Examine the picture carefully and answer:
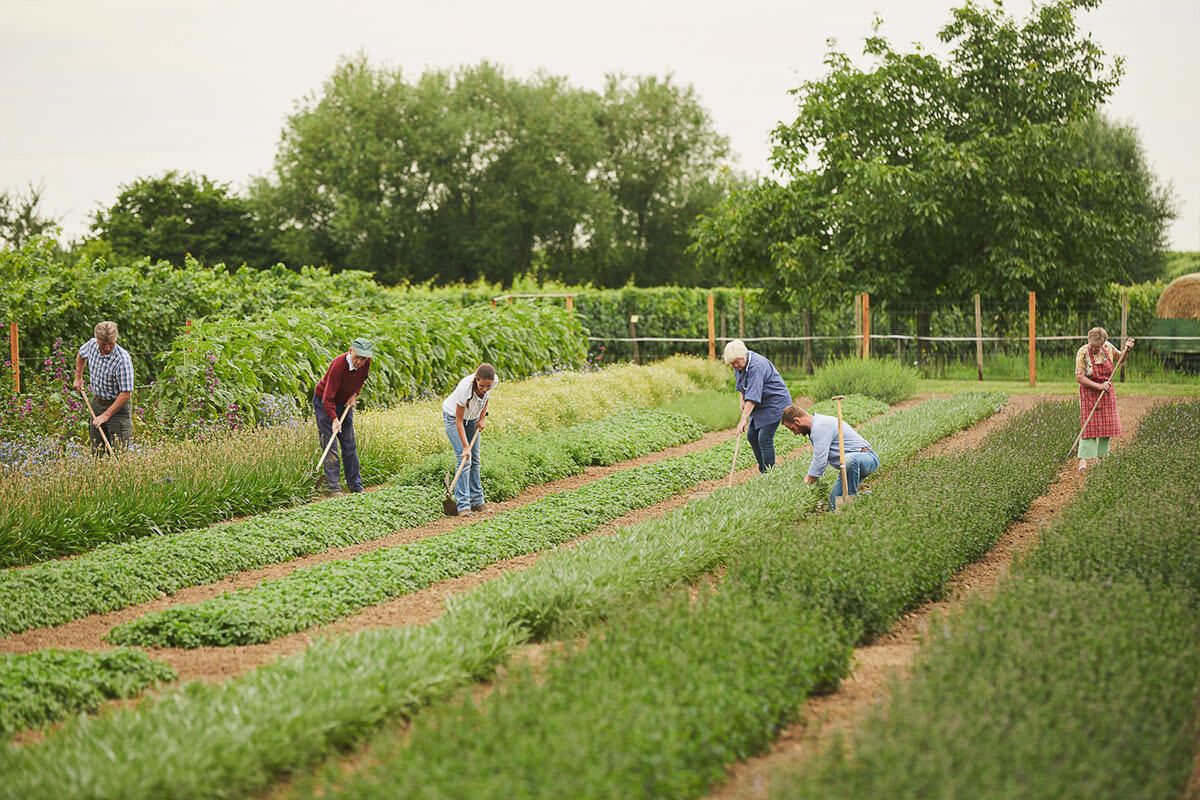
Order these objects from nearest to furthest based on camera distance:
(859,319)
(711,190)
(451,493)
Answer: (451,493), (859,319), (711,190)

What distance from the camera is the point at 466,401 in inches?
420

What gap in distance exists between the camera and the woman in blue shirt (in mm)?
11055

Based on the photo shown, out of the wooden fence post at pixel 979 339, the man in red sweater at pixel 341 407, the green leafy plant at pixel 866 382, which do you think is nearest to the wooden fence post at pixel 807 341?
the wooden fence post at pixel 979 339

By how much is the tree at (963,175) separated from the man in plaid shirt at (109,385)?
17.2m

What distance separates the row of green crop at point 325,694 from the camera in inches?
169

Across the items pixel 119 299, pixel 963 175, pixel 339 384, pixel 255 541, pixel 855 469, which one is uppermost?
pixel 963 175

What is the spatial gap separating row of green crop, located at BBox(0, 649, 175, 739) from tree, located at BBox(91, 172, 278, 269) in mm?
39264

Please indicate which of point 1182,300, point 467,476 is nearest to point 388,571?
point 467,476

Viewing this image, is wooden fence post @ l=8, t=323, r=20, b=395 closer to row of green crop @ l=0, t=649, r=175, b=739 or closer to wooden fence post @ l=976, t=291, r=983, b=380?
row of green crop @ l=0, t=649, r=175, b=739

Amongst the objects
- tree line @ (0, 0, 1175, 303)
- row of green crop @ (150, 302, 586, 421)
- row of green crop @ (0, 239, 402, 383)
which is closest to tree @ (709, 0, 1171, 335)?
tree line @ (0, 0, 1175, 303)

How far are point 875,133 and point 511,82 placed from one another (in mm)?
23338

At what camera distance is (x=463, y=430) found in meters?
10.7

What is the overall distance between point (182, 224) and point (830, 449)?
38558mm

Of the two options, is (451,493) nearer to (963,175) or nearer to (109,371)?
(109,371)
